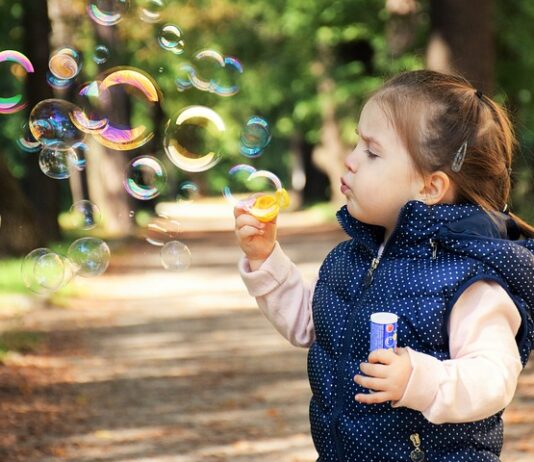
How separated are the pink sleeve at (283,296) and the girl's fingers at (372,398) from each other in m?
0.55

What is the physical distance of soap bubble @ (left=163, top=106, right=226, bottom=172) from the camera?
183 inches

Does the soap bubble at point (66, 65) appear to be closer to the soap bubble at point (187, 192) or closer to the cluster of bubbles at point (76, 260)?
the cluster of bubbles at point (76, 260)

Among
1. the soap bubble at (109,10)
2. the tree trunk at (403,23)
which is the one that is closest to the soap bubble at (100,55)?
the soap bubble at (109,10)

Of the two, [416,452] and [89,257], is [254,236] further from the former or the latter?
[89,257]

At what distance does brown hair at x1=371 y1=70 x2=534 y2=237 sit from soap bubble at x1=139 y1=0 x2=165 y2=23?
116 inches

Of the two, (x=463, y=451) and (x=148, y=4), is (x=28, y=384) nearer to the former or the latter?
(x=148, y=4)

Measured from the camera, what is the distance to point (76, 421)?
6.50 m

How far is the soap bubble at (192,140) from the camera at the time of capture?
4.64 meters

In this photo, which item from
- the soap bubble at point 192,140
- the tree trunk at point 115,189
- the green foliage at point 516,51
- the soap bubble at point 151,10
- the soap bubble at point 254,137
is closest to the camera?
the soap bubble at point 254,137

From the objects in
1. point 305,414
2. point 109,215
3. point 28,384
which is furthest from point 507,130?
point 109,215

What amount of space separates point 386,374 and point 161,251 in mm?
2652

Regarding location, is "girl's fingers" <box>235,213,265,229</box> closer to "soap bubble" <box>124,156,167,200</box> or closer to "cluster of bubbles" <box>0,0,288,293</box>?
"cluster of bubbles" <box>0,0,288,293</box>

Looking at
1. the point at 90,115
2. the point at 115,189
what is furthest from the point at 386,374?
the point at 115,189

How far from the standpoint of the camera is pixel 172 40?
4.90 meters
